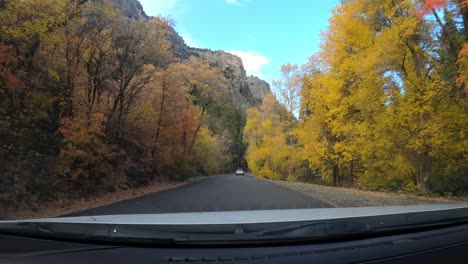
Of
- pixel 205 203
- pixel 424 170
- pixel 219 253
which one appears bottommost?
pixel 205 203

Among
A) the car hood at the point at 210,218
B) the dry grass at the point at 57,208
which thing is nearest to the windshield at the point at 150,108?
the dry grass at the point at 57,208

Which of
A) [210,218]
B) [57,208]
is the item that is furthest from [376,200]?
[210,218]

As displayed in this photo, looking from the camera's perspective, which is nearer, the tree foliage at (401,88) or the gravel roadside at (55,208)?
the gravel roadside at (55,208)

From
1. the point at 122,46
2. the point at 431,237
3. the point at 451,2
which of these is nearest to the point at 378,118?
the point at 451,2

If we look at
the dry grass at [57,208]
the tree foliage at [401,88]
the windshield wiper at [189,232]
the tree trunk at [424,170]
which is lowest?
the dry grass at [57,208]

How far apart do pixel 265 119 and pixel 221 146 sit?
78.9 ft

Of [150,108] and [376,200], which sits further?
[150,108]

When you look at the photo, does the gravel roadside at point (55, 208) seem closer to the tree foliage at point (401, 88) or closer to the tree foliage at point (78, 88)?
the tree foliage at point (78, 88)

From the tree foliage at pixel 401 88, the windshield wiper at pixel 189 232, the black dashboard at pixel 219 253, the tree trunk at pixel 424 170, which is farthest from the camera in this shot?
the tree trunk at pixel 424 170

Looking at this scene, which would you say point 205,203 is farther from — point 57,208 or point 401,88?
point 401,88

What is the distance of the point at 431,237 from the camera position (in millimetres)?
3396

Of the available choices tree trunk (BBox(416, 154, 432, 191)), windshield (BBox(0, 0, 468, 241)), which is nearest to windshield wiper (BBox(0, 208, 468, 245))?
windshield (BBox(0, 0, 468, 241))

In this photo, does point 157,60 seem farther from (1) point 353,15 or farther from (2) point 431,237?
(2) point 431,237

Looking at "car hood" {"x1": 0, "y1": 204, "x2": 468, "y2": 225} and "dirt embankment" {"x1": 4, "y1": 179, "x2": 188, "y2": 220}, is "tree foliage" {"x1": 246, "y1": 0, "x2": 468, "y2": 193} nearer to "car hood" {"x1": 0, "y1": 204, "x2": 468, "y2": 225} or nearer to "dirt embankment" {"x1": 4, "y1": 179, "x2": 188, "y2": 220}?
"car hood" {"x1": 0, "y1": 204, "x2": 468, "y2": 225}
